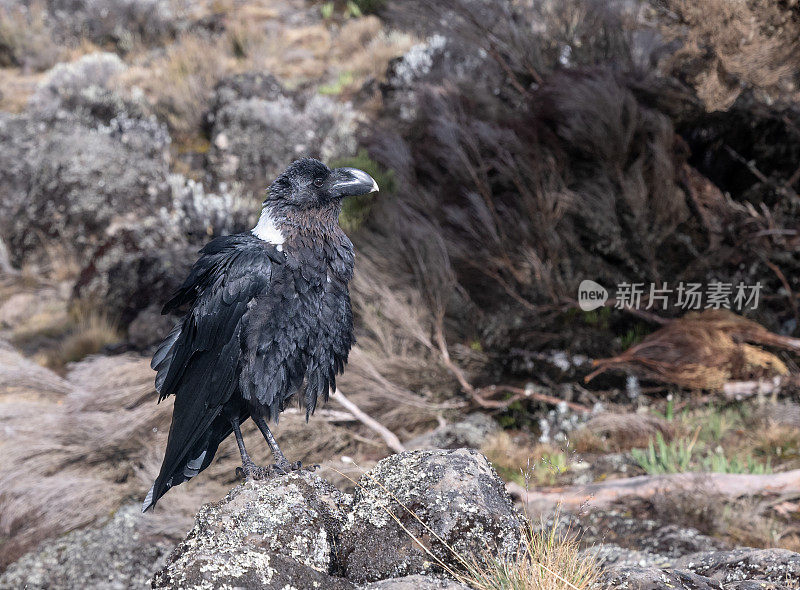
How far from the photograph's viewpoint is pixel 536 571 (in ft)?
5.98

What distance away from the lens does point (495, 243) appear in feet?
15.6

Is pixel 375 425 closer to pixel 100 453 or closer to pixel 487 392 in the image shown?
pixel 487 392

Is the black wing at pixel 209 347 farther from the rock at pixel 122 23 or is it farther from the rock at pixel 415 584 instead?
the rock at pixel 122 23

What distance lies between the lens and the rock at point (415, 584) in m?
1.75

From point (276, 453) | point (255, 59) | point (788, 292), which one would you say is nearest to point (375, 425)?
point (276, 453)

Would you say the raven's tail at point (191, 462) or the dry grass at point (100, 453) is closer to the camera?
the raven's tail at point (191, 462)

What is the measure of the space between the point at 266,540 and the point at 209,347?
1.93 feet

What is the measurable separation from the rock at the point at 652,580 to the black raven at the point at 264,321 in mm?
1005

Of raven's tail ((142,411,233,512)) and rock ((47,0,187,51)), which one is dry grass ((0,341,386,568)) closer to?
raven's tail ((142,411,233,512))

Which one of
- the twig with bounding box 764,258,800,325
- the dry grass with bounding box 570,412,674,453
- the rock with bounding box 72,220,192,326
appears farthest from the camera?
the rock with bounding box 72,220,192,326

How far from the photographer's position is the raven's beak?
2.14 metres

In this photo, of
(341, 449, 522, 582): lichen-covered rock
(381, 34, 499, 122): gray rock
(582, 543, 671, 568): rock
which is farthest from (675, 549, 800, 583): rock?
(381, 34, 499, 122): gray rock

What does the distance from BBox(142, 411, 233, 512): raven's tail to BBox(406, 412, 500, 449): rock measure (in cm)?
198

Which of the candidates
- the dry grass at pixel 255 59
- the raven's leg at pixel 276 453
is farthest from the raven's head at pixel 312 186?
the dry grass at pixel 255 59
